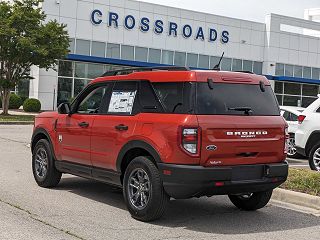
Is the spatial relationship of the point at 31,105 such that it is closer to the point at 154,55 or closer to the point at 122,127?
the point at 154,55

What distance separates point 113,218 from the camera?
22.4ft

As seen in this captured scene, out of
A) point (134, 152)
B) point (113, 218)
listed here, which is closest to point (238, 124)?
point (134, 152)

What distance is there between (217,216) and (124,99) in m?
2.09

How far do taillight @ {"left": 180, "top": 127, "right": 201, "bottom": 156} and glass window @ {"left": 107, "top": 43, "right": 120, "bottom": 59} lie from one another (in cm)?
3537

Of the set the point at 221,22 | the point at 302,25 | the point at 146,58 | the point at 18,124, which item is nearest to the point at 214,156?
the point at 18,124

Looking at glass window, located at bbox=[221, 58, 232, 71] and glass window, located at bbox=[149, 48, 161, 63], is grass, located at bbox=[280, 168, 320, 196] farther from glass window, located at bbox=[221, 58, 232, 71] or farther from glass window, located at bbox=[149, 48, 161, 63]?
glass window, located at bbox=[221, 58, 232, 71]

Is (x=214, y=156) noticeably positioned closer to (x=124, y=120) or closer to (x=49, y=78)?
(x=124, y=120)

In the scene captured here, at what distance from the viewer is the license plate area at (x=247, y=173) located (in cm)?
647

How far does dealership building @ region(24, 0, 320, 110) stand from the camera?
39.1 meters

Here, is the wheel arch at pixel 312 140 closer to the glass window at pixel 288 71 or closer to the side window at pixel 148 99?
the side window at pixel 148 99

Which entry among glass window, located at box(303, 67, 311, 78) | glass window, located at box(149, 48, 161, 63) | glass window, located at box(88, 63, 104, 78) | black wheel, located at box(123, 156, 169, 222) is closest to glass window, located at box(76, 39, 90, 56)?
glass window, located at box(88, 63, 104, 78)

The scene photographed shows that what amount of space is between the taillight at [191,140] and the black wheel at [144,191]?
0.55 meters

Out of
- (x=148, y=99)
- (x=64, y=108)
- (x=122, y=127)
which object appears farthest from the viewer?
(x=64, y=108)

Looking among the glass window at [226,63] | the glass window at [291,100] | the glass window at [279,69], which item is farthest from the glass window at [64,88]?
the glass window at [291,100]
